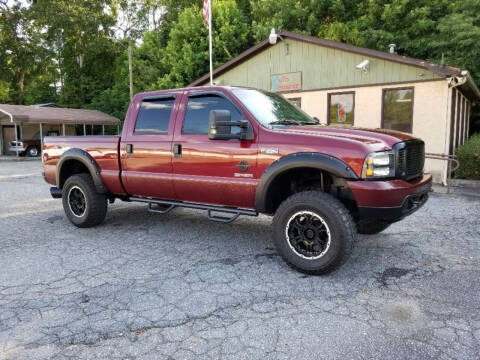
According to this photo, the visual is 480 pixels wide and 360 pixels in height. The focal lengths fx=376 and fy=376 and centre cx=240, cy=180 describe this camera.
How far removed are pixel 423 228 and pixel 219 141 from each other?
11.5ft

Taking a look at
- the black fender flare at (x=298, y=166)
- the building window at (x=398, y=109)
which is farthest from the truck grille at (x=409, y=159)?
the building window at (x=398, y=109)

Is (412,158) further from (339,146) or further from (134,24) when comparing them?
(134,24)

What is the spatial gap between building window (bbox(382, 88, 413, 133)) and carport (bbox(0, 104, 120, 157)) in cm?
2074

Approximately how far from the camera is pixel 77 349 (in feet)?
8.61

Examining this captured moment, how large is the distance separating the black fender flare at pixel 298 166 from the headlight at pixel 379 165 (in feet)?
0.42

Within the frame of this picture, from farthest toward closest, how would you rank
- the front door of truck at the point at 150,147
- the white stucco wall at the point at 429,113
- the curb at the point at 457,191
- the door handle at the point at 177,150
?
the white stucco wall at the point at 429,113 < the curb at the point at 457,191 < the front door of truck at the point at 150,147 < the door handle at the point at 177,150

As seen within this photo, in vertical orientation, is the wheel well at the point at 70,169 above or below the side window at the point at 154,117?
below

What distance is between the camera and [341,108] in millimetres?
13078

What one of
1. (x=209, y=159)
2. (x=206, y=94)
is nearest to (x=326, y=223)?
(x=209, y=159)

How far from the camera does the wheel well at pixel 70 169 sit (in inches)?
239

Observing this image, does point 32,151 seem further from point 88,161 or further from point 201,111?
point 201,111

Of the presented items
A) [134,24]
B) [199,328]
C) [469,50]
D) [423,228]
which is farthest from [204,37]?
[199,328]

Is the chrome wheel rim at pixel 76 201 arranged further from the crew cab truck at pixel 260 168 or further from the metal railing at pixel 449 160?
the metal railing at pixel 449 160

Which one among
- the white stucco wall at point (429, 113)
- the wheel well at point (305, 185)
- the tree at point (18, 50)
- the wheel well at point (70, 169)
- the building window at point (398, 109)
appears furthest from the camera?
the tree at point (18, 50)
